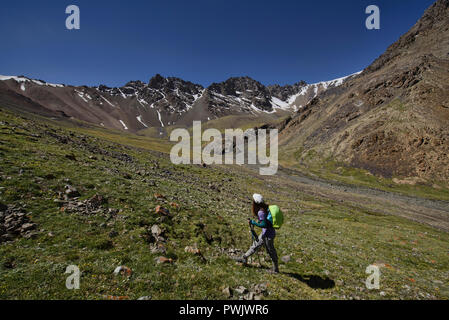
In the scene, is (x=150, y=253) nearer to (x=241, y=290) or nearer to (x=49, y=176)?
(x=241, y=290)

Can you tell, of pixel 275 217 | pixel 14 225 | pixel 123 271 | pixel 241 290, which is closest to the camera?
pixel 123 271

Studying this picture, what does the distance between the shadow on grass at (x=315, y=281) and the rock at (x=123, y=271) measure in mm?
8495

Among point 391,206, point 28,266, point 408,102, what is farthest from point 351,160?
point 28,266

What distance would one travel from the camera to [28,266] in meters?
7.43

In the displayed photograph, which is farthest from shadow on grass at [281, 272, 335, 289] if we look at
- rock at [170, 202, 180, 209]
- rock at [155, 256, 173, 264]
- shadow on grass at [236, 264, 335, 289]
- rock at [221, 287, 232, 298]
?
rock at [170, 202, 180, 209]

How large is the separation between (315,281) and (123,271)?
10337 millimetres

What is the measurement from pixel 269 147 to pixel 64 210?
501 ft

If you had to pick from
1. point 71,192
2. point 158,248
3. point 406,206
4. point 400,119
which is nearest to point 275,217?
point 158,248

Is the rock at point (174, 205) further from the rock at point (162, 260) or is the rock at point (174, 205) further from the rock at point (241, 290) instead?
the rock at point (241, 290)

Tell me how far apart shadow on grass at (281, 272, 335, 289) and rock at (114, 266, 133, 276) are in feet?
27.9

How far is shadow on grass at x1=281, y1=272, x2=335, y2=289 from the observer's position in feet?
33.4

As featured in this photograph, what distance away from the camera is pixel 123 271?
814 centimetres

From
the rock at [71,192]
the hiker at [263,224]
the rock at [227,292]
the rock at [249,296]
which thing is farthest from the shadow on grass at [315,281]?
the rock at [71,192]
